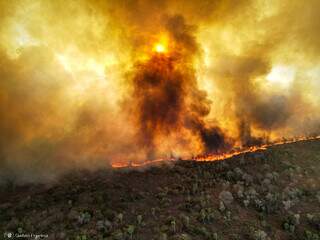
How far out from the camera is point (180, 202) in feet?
104

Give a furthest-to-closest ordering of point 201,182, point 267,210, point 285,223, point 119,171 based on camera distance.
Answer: point 119,171
point 201,182
point 267,210
point 285,223

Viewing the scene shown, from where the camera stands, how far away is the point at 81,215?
1115 inches

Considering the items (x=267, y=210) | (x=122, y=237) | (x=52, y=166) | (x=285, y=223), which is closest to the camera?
(x=122, y=237)

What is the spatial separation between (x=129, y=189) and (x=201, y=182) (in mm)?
9865

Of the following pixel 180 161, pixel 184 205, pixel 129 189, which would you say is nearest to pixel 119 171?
pixel 129 189

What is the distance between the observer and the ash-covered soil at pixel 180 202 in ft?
86.4

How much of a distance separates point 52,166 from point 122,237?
79.6 feet

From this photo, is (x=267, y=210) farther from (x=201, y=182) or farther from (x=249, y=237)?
(x=201, y=182)

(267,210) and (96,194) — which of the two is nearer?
(267,210)

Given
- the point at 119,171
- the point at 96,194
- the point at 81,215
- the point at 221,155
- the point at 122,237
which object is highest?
the point at 221,155

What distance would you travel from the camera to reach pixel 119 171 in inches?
1599

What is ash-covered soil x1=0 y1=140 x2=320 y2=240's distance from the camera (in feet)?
86.4

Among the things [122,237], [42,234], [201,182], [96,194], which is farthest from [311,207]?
[42,234]

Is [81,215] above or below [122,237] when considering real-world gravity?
above
